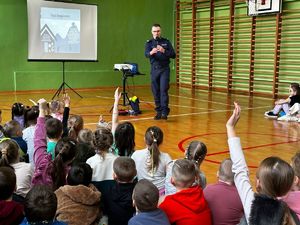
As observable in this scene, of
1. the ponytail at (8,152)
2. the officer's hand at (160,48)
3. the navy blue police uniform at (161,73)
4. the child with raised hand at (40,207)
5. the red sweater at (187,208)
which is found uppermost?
the officer's hand at (160,48)

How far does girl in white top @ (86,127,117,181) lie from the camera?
238cm

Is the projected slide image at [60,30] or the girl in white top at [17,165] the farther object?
the projected slide image at [60,30]

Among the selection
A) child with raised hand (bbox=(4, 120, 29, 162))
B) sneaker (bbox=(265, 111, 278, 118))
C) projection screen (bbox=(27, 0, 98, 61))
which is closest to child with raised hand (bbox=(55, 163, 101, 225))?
child with raised hand (bbox=(4, 120, 29, 162))

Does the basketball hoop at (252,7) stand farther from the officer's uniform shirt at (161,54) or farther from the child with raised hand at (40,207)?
the child with raised hand at (40,207)

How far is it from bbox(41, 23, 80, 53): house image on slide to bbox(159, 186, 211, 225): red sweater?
8.06 metres

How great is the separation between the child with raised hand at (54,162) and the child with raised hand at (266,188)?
964 millimetres

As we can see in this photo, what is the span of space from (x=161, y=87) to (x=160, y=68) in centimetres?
31

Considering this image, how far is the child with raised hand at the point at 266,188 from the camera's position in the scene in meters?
1.33

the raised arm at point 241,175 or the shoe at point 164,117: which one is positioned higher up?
the raised arm at point 241,175

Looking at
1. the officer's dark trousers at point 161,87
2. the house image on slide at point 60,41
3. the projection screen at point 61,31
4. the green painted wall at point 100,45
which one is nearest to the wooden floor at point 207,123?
the officer's dark trousers at point 161,87

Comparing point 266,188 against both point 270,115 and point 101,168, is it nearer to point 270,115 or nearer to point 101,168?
point 101,168

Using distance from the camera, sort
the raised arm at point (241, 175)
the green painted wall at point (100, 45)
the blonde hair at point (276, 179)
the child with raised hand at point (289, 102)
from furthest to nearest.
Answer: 1. the green painted wall at point (100, 45)
2. the child with raised hand at point (289, 102)
3. the raised arm at point (241, 175)
4. the blonde hair at point (276, 179)

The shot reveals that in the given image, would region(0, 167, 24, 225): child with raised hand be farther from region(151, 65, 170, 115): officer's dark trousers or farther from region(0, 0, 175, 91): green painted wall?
region(0, 0, 175, 91): green painted wall

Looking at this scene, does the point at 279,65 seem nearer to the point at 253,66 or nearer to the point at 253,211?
the point at 253,66
